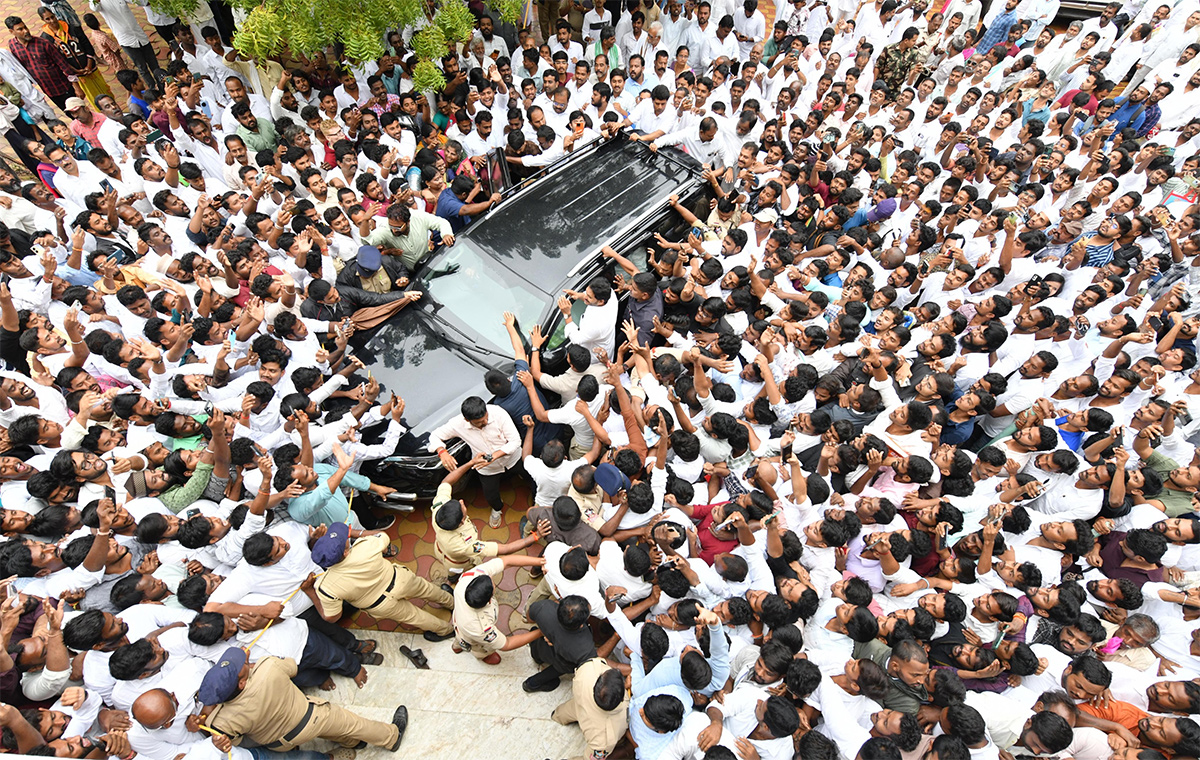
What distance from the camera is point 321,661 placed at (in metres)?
4.05

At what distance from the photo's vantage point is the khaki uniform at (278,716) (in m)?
3.20

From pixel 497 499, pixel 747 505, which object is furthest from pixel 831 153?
pixel 497 499

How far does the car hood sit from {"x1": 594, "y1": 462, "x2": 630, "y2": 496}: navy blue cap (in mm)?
1344

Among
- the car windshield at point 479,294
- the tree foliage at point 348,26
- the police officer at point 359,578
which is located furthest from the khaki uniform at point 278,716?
the tree foliage at point 348,26

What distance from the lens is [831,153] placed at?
6.96m

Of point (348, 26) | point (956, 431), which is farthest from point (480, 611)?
point (348, 26)

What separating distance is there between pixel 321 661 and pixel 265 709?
79 cm

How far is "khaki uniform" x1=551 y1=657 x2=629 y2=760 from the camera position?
332 centimetres

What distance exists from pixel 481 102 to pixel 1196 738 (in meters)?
8.00

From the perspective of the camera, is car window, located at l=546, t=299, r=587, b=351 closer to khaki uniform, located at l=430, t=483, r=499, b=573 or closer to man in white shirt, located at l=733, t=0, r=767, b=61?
khaki uniform, located at l=430, t=483, r=499, b=573

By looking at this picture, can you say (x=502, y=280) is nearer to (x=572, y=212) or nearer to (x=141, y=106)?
(x=572, y=212)

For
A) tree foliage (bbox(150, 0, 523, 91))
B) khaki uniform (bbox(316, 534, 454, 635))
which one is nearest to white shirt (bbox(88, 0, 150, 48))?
tree foliage (bbox(150, 0, 523, 91))

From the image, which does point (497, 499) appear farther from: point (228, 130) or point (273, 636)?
point (228, 130)

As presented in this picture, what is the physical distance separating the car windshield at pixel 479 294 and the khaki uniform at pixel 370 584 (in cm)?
191
